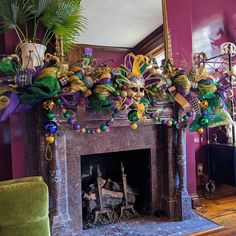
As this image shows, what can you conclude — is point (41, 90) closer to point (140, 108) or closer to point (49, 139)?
point (49, 139)

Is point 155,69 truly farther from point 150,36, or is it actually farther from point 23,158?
point 23,158

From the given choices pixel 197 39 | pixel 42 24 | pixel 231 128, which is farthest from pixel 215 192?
pixel 42 24

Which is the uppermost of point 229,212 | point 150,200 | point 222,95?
point 222,95

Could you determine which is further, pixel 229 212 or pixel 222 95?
pixel 229 212

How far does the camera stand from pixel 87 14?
86.7 inches

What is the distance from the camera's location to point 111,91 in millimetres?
1817

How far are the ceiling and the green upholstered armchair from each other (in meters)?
1.35

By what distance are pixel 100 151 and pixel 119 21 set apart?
3.96ft

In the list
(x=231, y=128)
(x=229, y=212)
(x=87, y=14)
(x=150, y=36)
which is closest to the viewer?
(x=87, y=14)

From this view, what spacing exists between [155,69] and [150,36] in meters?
0.57

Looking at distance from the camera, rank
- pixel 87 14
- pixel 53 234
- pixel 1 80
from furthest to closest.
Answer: pixel 87 14
pixel 53 234
pixel 1 80

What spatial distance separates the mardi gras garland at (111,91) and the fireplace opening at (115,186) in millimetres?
589

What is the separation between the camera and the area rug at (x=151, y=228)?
2137 millimetres

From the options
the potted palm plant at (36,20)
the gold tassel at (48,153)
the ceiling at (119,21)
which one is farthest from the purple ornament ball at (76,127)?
the ceiling at (119,21)
